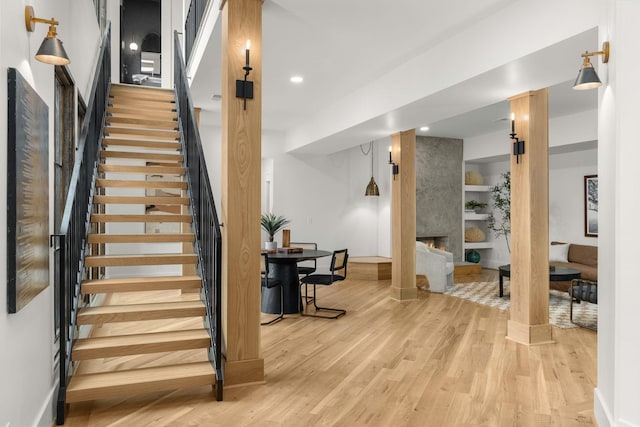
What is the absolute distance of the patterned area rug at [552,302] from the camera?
572 centimetres

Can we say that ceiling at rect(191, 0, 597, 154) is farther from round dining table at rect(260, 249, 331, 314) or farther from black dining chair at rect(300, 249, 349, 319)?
round dining table at rect(260, 249, 331, 314)

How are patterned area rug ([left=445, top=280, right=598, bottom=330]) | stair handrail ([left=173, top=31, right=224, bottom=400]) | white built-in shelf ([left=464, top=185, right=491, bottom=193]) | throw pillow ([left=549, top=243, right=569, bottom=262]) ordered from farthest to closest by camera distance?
white built-in shelf ([left=464, top=185, right=491, bottom=193])
throw pillow ([left=549, top=243, right=569, bottom=262])
patterned area rug ([left=445, top=280, right=598, bottom=330])
stair handrail ([left=173, top=31, right=224, bottom=400])

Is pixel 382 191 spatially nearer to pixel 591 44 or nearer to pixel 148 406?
pixel 591 44

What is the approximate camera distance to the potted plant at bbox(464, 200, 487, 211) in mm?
10445

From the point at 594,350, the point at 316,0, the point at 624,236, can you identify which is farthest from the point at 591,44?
the point at 594,350

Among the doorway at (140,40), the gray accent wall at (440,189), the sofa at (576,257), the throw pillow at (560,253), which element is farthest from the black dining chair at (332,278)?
the doorway at (140,40)

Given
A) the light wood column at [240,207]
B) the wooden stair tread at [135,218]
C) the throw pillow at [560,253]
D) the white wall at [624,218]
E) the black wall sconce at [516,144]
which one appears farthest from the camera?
the throw pillow at [560,253]

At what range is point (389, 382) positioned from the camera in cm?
364

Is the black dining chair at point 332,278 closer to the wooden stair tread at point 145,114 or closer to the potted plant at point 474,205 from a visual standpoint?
the wooden stair tread at point 145,114

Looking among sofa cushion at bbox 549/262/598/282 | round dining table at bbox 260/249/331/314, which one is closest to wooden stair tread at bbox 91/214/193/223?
round dining table at bbox 260/249/331/314

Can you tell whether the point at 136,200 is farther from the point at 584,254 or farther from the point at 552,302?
the point at 584,254

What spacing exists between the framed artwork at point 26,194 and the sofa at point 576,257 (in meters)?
7.03

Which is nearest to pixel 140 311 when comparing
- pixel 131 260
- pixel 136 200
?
pixel 131 260

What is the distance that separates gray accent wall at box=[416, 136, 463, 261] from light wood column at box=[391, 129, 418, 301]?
111 inches
